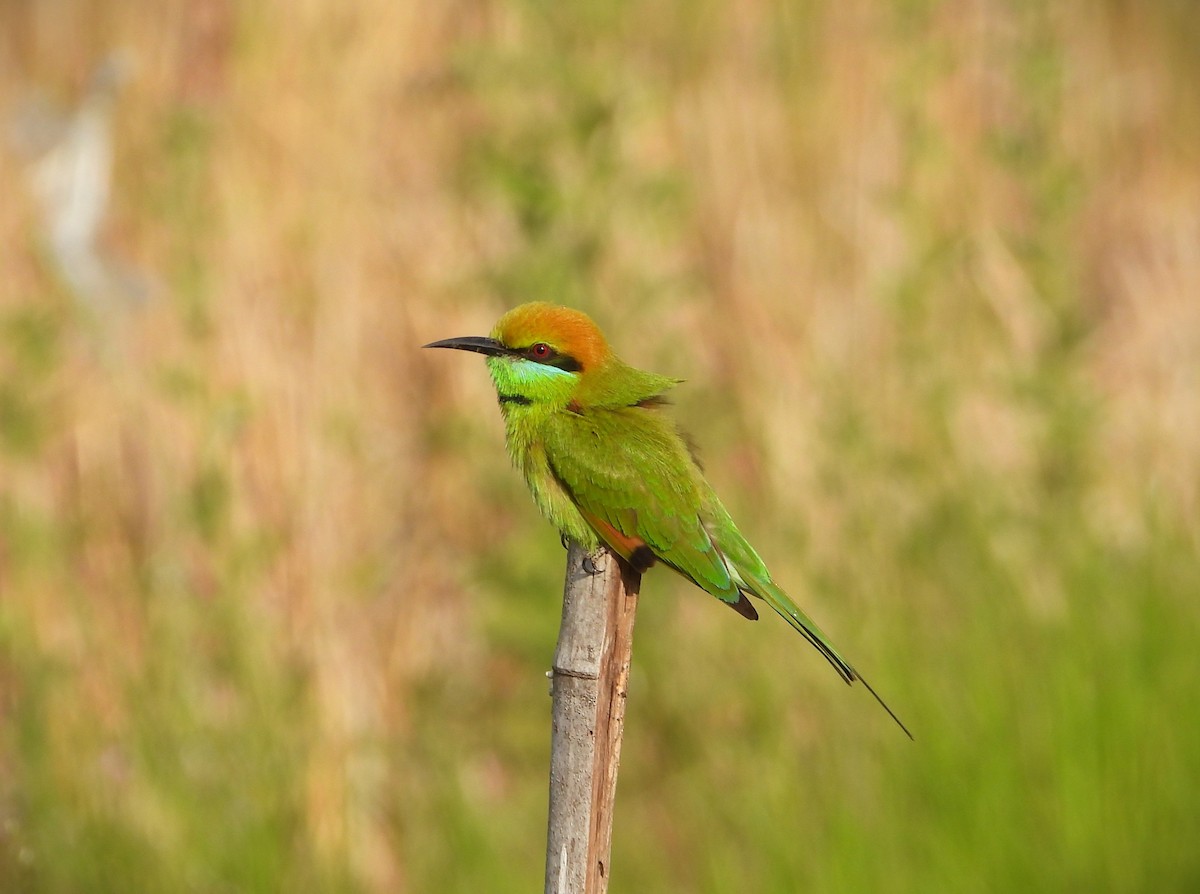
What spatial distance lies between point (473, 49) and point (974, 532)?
1.83 meters

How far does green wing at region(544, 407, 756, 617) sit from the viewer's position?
8.14 ft

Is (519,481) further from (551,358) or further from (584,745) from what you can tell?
(584,745)

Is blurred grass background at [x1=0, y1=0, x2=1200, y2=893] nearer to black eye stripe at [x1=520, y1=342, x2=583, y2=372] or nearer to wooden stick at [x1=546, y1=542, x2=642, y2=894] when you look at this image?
black eye stripe at [x1=520, y1=342, x2=583, y2=372]

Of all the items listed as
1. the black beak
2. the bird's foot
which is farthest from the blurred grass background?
the bird's foot

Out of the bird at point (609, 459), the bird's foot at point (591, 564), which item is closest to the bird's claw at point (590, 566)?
the bird's foot at point (591, 564)

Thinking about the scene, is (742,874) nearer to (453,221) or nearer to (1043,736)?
(1043,736)

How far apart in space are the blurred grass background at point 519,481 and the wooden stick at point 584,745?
1.52m

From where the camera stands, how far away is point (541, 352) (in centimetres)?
266

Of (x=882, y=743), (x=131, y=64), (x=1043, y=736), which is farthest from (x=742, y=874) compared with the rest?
(x=131, y=64)

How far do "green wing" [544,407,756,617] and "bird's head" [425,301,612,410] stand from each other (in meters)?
0.06

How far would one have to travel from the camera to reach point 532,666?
13.9 ft

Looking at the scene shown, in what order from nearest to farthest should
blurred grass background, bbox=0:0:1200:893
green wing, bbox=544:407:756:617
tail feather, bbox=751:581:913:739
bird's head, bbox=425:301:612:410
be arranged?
1. tail feather, bbox=751:581:913:739
2. green wing, bbox=544:407:756:617
3. bird's head, bbox=425:301:612:410
4. blurred grass background, bbox=0:0:1200:893

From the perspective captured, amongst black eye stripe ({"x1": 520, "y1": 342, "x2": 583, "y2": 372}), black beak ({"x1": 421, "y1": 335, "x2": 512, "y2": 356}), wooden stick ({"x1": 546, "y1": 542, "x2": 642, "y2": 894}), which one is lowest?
wooden stick ({"x1": 546, "y1": 542, "x2": 642, "y2": 894})

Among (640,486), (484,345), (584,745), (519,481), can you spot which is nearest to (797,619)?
(640,486)
